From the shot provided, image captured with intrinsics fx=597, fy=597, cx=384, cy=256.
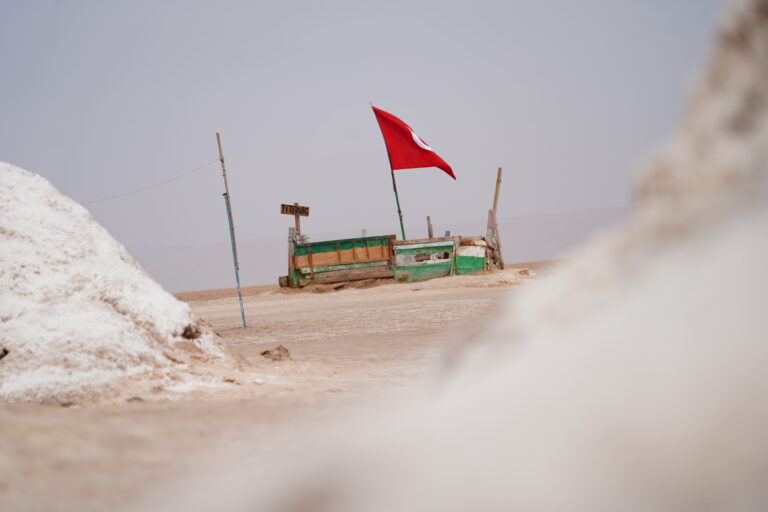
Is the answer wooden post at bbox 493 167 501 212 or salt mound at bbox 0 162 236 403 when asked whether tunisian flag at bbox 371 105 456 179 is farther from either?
salt mound at bbox 0 162 236 403

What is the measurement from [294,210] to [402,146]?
4.25 metres

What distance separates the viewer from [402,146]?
1933 centimetres

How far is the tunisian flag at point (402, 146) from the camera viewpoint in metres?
19.1

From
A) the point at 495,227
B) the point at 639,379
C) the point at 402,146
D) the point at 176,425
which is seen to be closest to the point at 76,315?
the point at 176,425

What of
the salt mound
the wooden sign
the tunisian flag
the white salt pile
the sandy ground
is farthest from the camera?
the wooden sign

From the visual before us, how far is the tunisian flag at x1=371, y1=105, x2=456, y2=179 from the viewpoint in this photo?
751 inches

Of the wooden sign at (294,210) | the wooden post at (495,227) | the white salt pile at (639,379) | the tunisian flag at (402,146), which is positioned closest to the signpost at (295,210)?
the wooden sign at (294,210)

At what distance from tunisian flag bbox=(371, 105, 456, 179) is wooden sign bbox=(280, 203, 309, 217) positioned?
346 centimetres

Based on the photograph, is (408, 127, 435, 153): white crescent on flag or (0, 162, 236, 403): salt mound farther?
(408, 127, 435, 153): white crescent on flag

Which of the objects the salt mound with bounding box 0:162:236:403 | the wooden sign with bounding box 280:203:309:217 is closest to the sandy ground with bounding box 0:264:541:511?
the salt mound with bounding box 0:162:236:403

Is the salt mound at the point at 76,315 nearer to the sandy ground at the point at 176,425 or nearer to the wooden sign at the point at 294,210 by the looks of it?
the sandy ground at the point at 176,425

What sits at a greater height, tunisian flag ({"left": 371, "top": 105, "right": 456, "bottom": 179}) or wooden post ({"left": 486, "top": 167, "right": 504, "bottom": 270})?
tunisian flag ({"left": 371, "top": 105, "right": 456, "bottom": 179})

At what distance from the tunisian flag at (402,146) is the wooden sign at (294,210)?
3.46 metres

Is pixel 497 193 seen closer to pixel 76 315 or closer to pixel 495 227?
pixel 495 227
